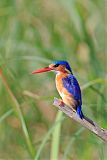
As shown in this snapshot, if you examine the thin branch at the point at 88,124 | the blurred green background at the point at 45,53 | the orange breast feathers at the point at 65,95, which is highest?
the orange breast feathers at the point at 65,95

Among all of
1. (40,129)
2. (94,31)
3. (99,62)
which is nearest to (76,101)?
(99,62)

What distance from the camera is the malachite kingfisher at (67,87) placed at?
54.9 inches

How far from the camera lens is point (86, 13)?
3.33 meters

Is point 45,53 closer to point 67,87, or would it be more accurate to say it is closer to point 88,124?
point 67,87

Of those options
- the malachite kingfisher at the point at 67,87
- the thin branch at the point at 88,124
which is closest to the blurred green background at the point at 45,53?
the malachite kingfisher at the point at 67,87

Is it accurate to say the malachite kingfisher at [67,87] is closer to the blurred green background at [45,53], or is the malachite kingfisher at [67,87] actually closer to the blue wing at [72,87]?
the blue wing at [72,87]

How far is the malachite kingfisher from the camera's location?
1.39 metres

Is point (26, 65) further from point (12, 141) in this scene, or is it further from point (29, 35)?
point (12, 141)

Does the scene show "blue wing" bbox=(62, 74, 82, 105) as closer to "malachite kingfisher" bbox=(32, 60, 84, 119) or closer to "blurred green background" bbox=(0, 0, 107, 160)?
"malachite kingfisher" bbox=(32, 60, 84, 119)

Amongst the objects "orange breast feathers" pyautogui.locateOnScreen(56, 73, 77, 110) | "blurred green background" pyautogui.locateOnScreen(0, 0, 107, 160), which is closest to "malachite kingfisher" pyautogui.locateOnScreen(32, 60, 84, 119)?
"orange breast feathers" pyautogui.locateOnScreen(56, 73, 77, 110)

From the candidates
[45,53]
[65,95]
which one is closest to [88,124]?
[65,95]

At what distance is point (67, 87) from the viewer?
4.68ft

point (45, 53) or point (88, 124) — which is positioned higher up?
point (88, 124)

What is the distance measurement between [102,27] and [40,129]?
2.09 feet
